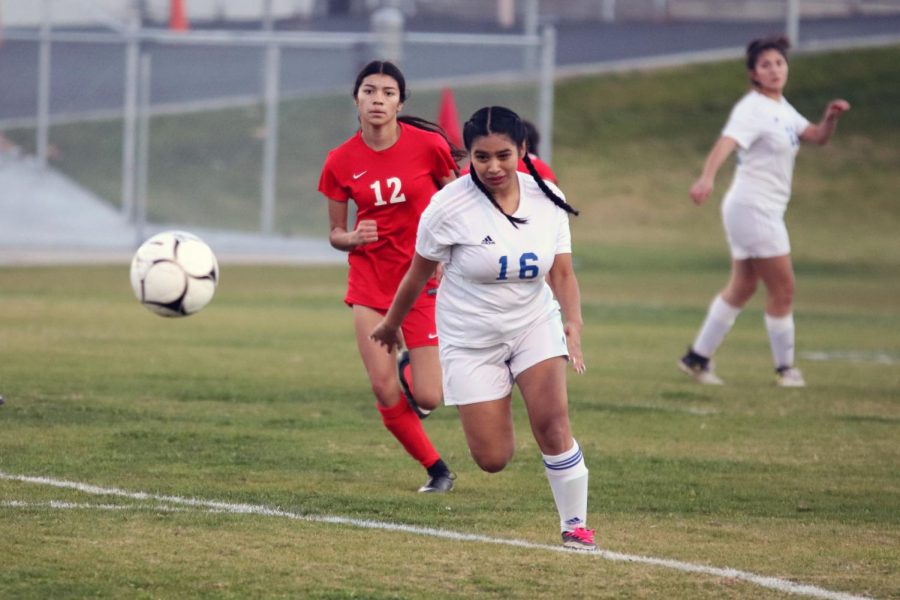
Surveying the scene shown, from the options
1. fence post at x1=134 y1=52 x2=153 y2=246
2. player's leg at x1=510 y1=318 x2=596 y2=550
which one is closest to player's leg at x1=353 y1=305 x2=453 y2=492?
player's leg at x1=510 y1=318 x2=596 y2=550

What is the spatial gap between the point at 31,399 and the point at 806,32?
35.3m

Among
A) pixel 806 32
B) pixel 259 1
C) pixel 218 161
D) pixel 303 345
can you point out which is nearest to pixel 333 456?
pixel 303 345

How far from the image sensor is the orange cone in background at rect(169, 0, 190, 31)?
32312 mm

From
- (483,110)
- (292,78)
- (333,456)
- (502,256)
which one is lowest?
(333,456)

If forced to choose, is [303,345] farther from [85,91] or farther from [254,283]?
[85,91]

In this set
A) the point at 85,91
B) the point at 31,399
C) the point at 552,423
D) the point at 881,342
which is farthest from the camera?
the point at 85,91

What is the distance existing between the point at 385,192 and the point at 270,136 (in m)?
16.9

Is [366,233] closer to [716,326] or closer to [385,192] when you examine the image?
[385,192]

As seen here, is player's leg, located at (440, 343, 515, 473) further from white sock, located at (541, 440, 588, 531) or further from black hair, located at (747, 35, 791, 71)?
black hair, located at (747, 35, 791, 71)

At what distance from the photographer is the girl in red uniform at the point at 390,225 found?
7.76 meters

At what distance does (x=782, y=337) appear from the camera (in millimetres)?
11875

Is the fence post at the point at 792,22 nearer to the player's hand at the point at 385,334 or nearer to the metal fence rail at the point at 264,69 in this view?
the metal fence rail at the point at 264,69

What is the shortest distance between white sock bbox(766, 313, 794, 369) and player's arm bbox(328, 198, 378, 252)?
4954mm

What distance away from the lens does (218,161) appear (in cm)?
2472
